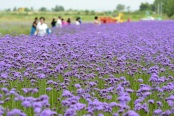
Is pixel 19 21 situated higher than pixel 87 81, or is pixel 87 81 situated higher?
pixel 87 81

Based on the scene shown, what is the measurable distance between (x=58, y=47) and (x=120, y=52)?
1.58 m

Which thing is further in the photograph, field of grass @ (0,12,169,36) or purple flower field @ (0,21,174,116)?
field of grass @ (0,12,169,36)

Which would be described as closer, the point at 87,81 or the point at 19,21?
the point at 87,81

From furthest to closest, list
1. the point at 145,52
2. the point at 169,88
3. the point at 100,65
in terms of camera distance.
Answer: the point at 145,52 → the point at 100,65 → the point at 169,88

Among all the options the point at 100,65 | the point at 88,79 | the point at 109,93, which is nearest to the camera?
the point at 109,93

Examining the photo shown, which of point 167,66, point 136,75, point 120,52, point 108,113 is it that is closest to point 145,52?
point 120,52

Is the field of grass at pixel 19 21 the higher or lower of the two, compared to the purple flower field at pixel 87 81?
lower

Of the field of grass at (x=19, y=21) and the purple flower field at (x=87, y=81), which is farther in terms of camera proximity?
the field of grass at (x=19, y=21)

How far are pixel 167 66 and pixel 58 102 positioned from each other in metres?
3.73

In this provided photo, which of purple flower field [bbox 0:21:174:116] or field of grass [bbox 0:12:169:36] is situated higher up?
purple flower field [bbox 0:21:174:116]

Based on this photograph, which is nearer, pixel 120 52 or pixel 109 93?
pixel 109 93

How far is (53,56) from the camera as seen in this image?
940cm

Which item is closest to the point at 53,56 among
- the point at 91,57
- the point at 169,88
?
the point at 91,57

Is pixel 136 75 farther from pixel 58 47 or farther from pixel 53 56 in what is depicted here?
pixel 58 47
